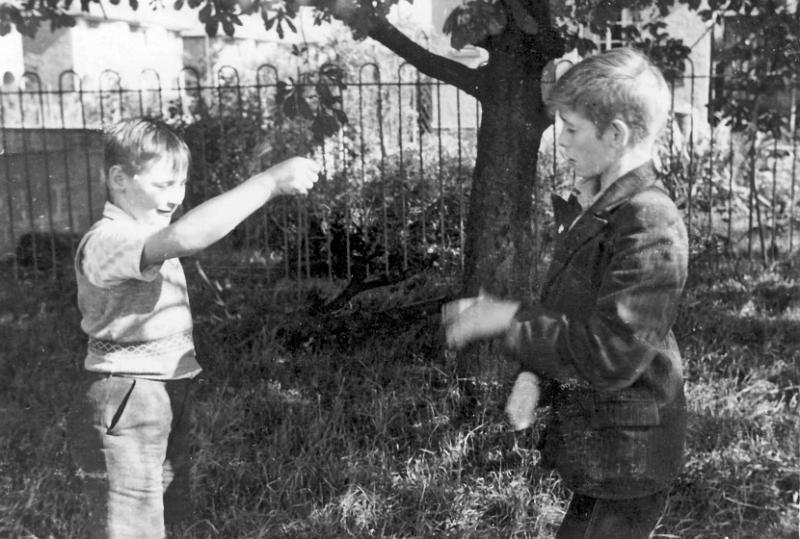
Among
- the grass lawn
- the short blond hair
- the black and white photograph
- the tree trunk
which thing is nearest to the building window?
the black and white photograph

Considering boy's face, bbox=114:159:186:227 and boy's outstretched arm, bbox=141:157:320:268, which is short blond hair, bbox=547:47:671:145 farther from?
boy's face, bbox=114:159:186:227

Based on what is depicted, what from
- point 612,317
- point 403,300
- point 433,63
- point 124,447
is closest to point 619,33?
point 433,63

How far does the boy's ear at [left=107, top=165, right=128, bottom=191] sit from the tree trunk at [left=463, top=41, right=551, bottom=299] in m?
1.86

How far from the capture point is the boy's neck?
194 cm

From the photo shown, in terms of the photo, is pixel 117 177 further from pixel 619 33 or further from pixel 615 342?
pixel 619 33

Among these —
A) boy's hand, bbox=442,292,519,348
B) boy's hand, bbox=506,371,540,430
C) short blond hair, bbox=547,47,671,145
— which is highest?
short blond hair, bbox=547,47,671,145

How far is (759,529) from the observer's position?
3.20m

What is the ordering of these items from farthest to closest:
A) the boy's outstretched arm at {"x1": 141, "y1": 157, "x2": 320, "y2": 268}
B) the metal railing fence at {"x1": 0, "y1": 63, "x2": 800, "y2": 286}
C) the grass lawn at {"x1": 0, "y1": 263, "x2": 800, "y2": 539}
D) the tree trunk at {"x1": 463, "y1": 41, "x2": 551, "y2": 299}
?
1. the metal railing fence at {"x1": 0, "y1": 63, "x2": 800, "y2": 286}
2. the tree trunk at {"x1": 463, "y1": 41, "x2": 551, "y2": 299}
3. the grass lawn at {"x1": 0, "y1": 263, "x2": 800, "y2": 539}
4. the boy's outstretched arm at {"x1": 141, "y1": 157, "x2": 320, "y2": 268}

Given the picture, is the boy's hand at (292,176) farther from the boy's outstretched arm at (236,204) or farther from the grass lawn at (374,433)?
the grass lawn at (374,433)

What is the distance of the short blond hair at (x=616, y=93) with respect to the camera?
1.87 meters

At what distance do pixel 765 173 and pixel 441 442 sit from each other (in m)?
5.50

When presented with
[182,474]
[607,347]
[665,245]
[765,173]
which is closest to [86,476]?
[182,474]

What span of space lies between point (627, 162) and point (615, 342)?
38 cm

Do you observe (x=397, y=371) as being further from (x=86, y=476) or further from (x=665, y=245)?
(x=665, y=245)
